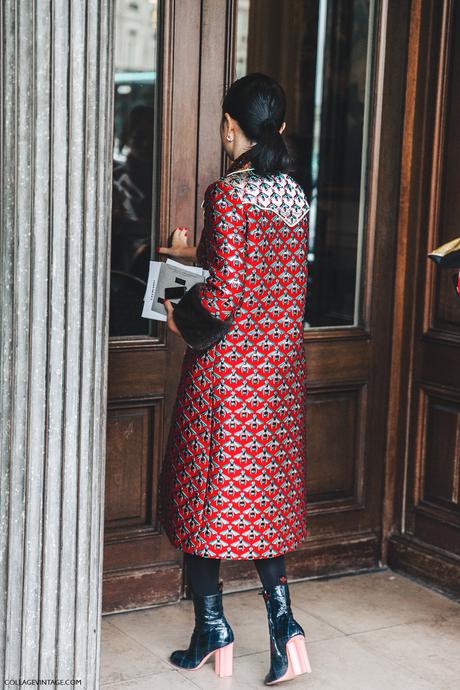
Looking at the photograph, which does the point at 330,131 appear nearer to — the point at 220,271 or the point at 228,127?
the point at 228,127

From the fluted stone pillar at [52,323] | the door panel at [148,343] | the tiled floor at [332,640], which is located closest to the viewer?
the fluted stone pillar at [52,323]

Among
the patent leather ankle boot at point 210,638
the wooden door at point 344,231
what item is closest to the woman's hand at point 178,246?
the wooden door at point 344,231

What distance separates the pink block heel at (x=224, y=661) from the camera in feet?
10.4

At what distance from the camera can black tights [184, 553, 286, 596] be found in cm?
306

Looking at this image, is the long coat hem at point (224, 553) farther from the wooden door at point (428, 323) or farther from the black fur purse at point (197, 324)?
the wooden door at point (428, 323)

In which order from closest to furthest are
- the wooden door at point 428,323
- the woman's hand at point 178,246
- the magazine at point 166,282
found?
the magazine at point 166,282 → the woman's hand at point 178,246 → the wooden door at point 428,323

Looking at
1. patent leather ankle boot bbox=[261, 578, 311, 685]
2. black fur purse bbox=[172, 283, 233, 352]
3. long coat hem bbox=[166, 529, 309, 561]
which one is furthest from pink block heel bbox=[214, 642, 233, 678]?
black fur purse bbox=[172, 283, 233, 352]

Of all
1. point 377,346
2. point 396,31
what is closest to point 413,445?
point 377,346

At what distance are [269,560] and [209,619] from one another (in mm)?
258

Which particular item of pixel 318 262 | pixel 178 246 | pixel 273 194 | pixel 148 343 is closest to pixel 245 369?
pixel 273 194

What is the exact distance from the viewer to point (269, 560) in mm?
3057

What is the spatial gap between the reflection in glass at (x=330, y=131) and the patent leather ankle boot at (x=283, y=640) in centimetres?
126

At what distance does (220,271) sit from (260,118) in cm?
43

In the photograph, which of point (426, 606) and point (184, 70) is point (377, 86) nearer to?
point (184, 70)
